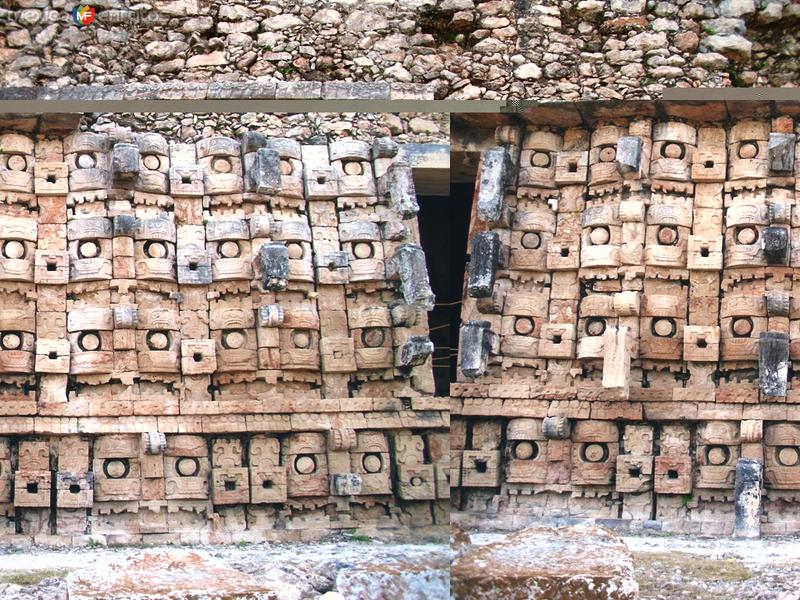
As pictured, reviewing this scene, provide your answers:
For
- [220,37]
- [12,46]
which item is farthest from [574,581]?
[12,46]

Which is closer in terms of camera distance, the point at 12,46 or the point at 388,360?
the point at 388,360

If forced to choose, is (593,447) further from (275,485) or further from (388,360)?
(275,485)

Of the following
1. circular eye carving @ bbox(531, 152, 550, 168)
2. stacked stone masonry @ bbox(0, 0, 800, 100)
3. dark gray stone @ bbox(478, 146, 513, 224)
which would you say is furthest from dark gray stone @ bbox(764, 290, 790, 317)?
stacked stone masonry @ bbox(0, 0, 800, 100)

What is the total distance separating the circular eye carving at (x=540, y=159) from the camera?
7.55 metres

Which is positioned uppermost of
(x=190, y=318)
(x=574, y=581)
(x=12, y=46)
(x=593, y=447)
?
(x=12, y=46)

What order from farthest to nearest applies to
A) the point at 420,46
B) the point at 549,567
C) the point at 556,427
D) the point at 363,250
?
the point at 420,46
the point at 556,427
the point at 363,250
the point at 549,567

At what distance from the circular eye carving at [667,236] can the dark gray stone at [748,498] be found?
44.9 inches

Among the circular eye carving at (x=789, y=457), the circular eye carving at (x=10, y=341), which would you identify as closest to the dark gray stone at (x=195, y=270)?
the circular eye carving at (x=10, y=341)

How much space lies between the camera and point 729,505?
7.43 meters

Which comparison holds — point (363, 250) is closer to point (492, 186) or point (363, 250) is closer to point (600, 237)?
point (492, 186)

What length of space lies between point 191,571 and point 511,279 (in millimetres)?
2100

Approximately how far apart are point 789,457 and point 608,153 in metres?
1.73

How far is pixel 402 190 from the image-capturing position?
23.8ft

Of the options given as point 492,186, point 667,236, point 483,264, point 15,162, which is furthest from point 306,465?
point 667,236
